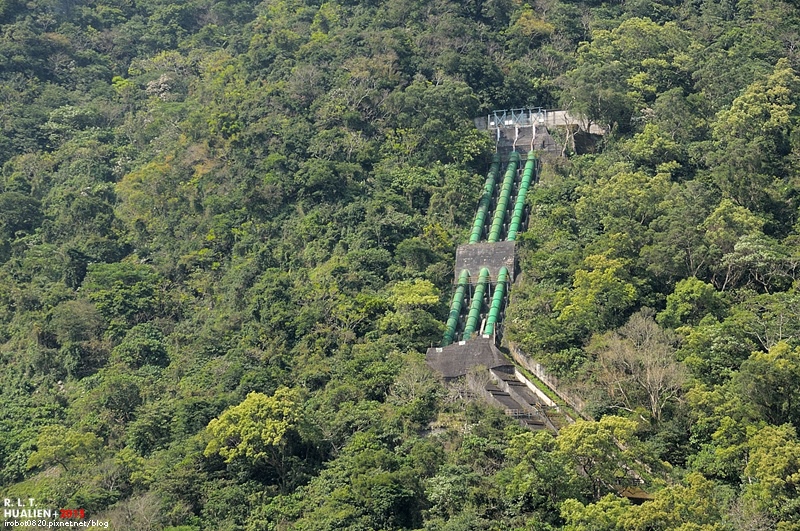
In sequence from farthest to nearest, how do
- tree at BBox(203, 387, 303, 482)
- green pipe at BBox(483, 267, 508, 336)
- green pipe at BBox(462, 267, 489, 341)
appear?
green pipe at BBox(462, 267, 489, 341)
green pipe at BBox(483, 267, 508, 336)
tree at BBox(203, 387, 303, 482)

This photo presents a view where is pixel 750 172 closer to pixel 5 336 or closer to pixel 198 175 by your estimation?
pixel 198 175

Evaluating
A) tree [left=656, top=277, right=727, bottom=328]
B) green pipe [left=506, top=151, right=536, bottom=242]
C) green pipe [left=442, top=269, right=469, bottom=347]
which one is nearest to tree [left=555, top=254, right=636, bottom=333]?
tree [left=656, top=277, right=727, bottom=328]

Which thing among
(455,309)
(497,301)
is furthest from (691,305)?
(455,309)

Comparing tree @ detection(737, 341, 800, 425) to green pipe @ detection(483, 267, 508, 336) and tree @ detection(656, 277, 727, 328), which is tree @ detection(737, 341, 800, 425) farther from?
green pipe @ detection(483, 267, 508, 336)

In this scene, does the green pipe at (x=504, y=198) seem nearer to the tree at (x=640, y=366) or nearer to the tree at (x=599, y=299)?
the tree at (x=599, y=299)

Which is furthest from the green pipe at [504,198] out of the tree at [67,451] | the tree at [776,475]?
the tree at [776,475]

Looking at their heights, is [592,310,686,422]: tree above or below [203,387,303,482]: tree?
above
